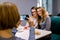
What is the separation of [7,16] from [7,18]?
1 centimetres

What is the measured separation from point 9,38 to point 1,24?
4.6 inches

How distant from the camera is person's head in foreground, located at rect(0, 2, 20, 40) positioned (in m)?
0.91

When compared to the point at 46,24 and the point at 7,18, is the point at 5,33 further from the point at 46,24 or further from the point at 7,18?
the point at 46,24

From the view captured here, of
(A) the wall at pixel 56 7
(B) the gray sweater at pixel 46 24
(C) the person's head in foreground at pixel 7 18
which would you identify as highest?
(C) the person's head in foreground at pixel 7 18

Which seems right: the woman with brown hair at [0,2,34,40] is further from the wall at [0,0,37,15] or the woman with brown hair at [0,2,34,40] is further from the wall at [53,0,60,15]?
the wall at [53,0,60,15]

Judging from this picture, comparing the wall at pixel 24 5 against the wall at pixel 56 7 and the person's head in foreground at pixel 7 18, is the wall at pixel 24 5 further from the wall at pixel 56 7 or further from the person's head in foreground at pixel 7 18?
the person's head in foreground at pixel 7 18

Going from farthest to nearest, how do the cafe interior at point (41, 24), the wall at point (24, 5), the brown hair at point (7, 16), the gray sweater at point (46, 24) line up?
1. the wall at point (24, 5)
2. the gray sweater at point (46, 24)
3. the cafe interior at point (41, 24)
4. the brown hair at point (7, 16)

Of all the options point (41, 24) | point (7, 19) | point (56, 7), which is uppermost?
point (7, 19)

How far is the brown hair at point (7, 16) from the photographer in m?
0.91

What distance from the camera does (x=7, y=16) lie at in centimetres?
91

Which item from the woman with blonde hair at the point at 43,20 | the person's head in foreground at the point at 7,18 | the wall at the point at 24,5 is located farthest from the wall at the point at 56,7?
the person's head in foreground at the point at 7,18

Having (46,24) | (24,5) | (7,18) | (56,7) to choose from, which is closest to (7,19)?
(7,18)

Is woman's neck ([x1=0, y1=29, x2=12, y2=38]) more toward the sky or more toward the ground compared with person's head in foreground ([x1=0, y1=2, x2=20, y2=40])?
more toward the ground

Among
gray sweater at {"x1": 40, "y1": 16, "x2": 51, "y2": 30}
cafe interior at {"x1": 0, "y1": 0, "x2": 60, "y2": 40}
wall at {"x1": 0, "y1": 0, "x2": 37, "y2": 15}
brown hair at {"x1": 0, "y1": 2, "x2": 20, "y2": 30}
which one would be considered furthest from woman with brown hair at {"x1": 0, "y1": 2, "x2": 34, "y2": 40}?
wall at {"x1": 0, "y1": 0, "x2": 37, "y2": 15}
